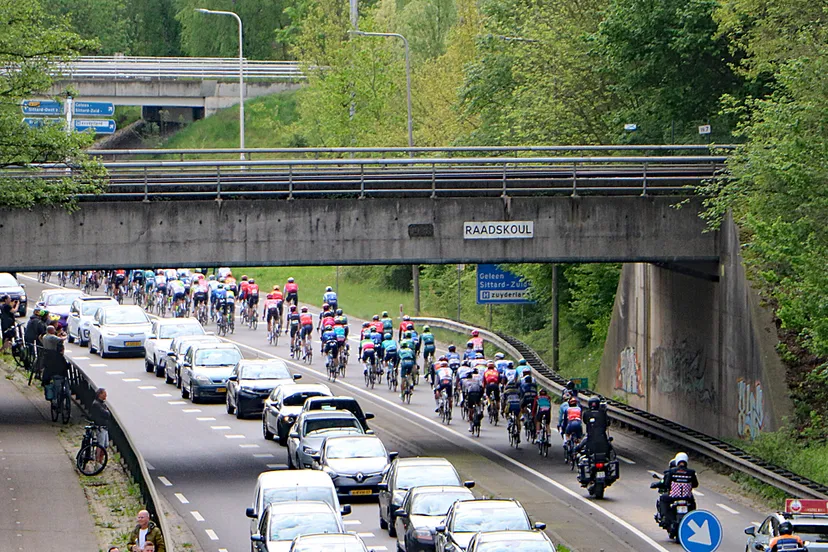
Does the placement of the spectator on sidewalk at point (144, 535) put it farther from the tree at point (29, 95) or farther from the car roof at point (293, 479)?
the tree at point (29, 95)

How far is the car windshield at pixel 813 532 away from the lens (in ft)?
61.4

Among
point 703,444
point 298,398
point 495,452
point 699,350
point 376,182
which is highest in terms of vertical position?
point 376,182

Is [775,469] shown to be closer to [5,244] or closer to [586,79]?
[5,244]

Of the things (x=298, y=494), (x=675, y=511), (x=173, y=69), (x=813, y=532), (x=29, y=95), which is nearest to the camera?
(x=813, y=532)

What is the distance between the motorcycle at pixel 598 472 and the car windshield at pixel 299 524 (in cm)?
802

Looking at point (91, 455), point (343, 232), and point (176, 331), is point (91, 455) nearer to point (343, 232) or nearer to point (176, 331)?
point (343, 232)

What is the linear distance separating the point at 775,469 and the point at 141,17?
323 ft

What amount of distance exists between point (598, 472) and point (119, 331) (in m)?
24.6

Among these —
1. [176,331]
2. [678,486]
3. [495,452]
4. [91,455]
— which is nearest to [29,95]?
[91,455]

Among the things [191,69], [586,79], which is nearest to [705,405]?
[586,79]

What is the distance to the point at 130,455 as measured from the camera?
25078 mm

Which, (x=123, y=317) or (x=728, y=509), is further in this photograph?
(x=123, y=317)

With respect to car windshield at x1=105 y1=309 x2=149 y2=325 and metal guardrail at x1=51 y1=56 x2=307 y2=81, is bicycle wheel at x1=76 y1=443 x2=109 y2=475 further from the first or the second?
metal guardrail at x1=51 y1=56 x2=307 y2=81

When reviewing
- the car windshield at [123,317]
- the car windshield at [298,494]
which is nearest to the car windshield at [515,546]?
the car windshield at [298,494]
